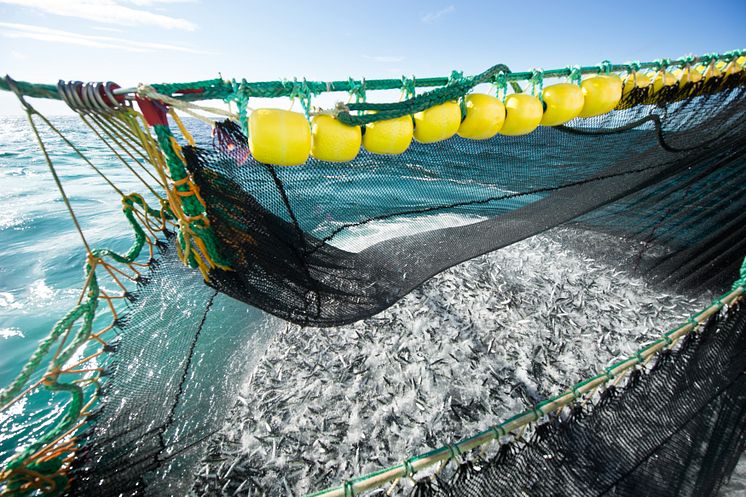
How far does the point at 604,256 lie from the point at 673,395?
4.42 meters

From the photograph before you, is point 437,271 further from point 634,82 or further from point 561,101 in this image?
point 634,82

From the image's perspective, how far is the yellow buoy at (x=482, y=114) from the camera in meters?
1.84

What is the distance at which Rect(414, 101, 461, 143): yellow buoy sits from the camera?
68.3 inches

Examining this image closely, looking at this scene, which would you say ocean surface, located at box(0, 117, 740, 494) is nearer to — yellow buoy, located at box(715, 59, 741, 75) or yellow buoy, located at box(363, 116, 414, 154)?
yellow buoy, located at box(363, 116, 414, 154)

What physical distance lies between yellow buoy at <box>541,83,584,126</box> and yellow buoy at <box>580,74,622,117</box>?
12cm

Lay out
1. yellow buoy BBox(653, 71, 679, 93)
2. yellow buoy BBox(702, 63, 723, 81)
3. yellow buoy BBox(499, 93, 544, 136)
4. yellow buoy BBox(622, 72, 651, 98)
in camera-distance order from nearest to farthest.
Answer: yellow buoy BBox(499, 93, 544, 136) < yellow buoy BBox(622, 72, 651, 98) < yellow buoy BBox(653, 71, 679, 93) < yellow buoy BBox(702, 63, 723, 81)

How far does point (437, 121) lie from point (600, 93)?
1.36 meters

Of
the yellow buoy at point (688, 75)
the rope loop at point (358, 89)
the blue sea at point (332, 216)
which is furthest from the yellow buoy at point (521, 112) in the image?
the yellow buoy at point (688, 75)

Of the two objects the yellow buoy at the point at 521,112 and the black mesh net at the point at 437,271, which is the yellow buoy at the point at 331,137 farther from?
the yellow buoy at the point at 521,112

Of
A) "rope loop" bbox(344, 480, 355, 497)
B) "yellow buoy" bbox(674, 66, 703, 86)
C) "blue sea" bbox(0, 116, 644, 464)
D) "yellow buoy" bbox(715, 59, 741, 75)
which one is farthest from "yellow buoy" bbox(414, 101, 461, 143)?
"yellow buoy" bbox(715, 59, 741, 75)

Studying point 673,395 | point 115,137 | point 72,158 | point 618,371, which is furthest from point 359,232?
point 72,158

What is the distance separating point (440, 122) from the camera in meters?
1.76

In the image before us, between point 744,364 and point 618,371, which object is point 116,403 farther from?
point 744,364

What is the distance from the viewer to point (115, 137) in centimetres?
151
